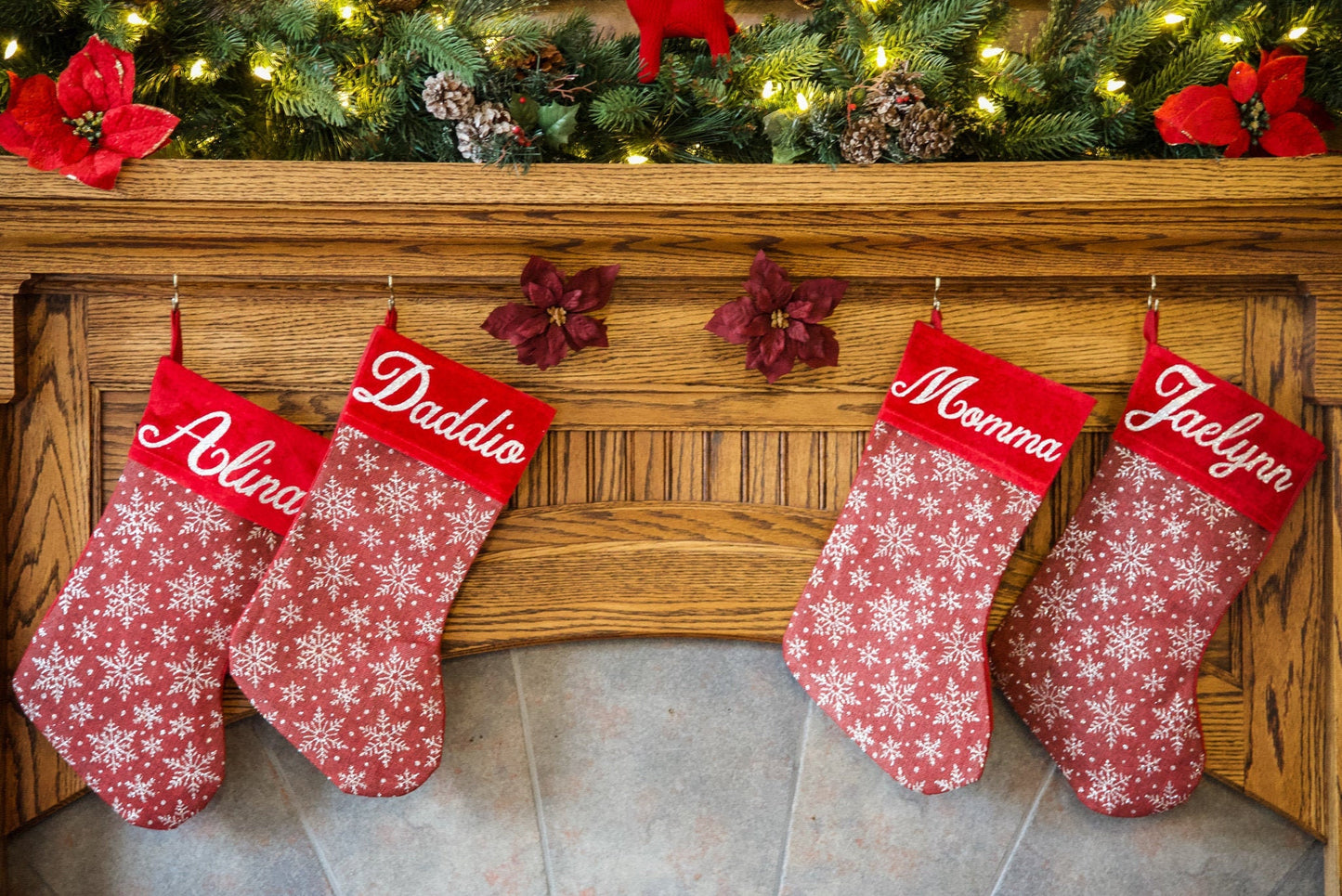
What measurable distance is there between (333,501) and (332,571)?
0.33ft

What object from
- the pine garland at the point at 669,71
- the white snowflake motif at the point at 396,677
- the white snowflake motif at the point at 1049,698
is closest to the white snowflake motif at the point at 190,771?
the white snowflake motif at the point at 396,677

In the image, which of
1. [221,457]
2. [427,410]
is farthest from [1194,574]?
[221,457]

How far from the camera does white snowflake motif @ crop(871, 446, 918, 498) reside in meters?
1.20

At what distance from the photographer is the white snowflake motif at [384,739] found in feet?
3.84

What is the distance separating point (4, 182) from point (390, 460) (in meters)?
0.59

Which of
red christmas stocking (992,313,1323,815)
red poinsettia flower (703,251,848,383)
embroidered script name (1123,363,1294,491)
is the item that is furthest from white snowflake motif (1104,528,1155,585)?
red poinsettia flower (703,251,848,383)

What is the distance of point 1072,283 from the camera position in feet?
4.08

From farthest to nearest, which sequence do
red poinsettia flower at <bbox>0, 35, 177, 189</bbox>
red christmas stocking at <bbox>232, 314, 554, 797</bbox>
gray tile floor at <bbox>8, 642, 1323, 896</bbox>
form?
gray tile floor at <bbox>8, 642, 1323, 896</bbox>
red christmas stocking at <bbox>232, 314, 554, 797</bbox>
red poinsettia flower at <bbox>0, 35, 177, 189</bbox>

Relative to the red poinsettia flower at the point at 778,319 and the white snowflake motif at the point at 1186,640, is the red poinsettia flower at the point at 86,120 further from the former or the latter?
the white snowflake motif at the point at 1186,640

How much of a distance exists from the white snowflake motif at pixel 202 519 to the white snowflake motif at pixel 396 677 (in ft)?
0.98

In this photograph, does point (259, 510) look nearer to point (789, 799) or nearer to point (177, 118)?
point (177, 118)

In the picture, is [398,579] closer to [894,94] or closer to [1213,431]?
[894,94]

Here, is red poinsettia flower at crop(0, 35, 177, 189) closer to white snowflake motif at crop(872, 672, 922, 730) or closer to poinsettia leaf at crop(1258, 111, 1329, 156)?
white snowflake motif at crop(872, 672, 922, 730)

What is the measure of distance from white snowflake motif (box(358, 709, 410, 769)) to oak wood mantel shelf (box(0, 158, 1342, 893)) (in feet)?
0.44
